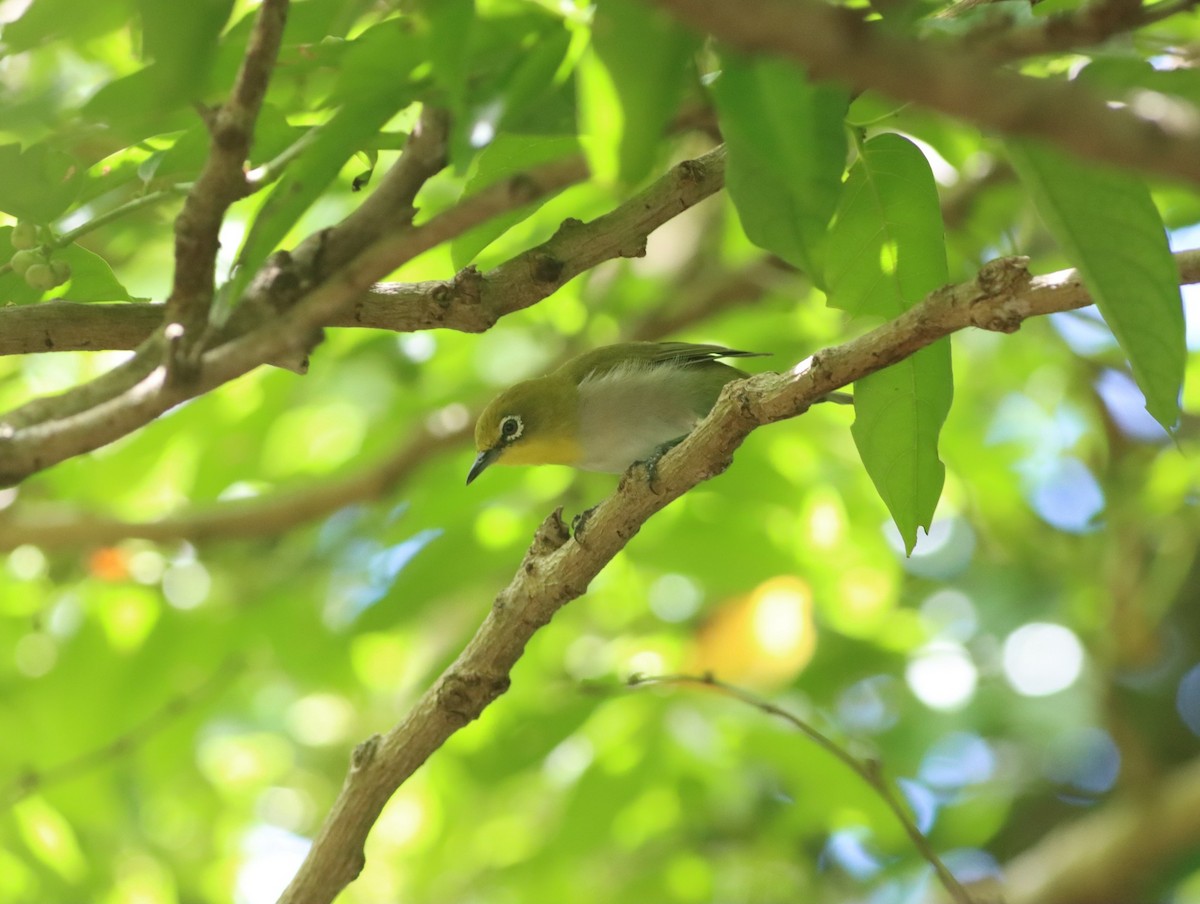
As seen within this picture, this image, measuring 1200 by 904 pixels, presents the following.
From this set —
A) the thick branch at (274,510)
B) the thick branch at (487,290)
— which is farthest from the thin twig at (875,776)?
the thick branch at (274,510)

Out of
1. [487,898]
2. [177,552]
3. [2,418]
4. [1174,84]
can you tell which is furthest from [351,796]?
[487,898]

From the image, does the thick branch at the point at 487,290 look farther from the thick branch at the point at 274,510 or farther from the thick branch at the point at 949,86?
the thick branch at the point at 274,510

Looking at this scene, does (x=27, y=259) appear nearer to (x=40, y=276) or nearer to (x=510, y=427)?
(x=40, y=276)

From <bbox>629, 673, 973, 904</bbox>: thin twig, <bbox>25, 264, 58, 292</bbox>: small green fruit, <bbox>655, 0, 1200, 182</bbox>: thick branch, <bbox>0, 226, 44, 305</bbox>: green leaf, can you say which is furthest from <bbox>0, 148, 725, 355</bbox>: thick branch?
<bbox>655, 0, 1200, 182</bbox>: thick branch

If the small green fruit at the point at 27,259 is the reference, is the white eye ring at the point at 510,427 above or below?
below

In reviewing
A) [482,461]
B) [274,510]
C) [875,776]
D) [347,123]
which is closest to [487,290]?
[347,123]

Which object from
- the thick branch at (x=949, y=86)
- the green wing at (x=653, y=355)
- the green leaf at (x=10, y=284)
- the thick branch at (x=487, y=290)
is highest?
the thick branch at (x=949, y=86)

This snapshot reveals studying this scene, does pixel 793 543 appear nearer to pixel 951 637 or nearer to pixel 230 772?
pixel 951 637

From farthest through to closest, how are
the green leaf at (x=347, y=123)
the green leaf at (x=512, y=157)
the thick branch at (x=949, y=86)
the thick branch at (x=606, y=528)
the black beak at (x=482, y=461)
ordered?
the black beak at (x=482, y=461) → the green leaf at (x=512, y=157) → the thick branch at (x=606, y=528) → the green leaf at (x=347, y=123) → the thick branch at (x=949, y=86)

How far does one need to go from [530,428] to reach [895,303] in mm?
2759

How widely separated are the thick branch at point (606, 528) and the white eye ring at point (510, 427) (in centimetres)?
205

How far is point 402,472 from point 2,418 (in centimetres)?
334

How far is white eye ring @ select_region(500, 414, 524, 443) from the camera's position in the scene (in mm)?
5113

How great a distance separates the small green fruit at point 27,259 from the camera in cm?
244
